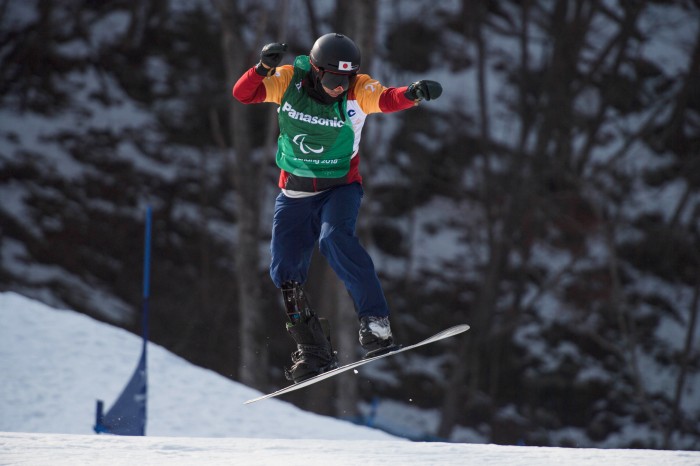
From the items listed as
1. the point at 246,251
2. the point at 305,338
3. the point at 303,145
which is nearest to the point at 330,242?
the point at 303,145

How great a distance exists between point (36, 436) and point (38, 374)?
183 inches

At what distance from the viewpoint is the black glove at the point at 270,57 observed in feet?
16.2

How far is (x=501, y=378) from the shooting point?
1758 cm

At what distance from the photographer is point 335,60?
5.11 m

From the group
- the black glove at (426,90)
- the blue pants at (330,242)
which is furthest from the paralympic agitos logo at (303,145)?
the black glove at (426,90)

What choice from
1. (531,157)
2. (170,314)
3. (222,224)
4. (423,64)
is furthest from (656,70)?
(170,314)

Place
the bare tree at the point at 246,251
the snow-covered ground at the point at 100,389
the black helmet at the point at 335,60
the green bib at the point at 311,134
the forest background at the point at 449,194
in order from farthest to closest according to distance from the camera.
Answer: the forest background at the point at 449,194 < the bare tree at the point at 246,251 < the snow-covered ground at the point at 100,389 < the green bib at the point at 311,134 < the black helmet at the point at 335,60

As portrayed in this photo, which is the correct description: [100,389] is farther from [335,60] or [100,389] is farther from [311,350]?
[335,60]

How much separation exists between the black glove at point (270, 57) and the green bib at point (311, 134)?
10.3 inches

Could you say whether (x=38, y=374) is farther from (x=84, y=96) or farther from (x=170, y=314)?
(x=84, y=96)

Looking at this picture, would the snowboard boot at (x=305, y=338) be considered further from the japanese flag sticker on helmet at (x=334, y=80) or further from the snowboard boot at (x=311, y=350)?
the japanese flag sticker on helmet at (x=334, y=80)

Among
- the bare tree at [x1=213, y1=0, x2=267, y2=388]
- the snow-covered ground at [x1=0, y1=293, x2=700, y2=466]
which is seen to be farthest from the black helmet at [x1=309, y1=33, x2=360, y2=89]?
the bare tree at [x1=213, y1=0, x2=267, y2=388]

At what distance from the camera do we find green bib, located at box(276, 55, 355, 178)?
5.32 metres

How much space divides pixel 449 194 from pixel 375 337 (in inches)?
528
